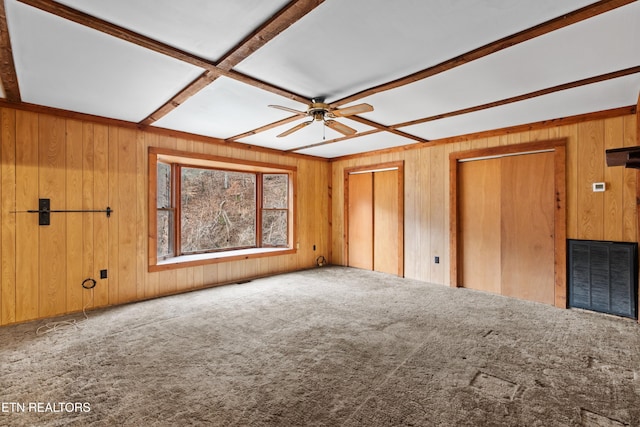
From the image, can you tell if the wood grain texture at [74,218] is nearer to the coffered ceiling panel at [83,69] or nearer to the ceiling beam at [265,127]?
the coffered ceiling panel at [83,69]

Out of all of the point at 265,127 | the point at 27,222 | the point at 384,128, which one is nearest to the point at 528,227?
the point at 384,128

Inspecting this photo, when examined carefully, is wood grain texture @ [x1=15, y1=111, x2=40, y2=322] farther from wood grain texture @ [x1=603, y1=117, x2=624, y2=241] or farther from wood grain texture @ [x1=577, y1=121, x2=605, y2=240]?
wood grain texture @ [x1=603, y1=117, x2=624, y2=241]

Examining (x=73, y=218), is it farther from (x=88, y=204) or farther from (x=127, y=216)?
(x=127, y=216)

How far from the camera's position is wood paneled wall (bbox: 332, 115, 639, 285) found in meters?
3.42

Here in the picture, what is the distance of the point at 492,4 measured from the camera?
5.42 feet

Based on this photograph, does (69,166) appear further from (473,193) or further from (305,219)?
(473,193)

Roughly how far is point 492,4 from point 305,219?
483 cm

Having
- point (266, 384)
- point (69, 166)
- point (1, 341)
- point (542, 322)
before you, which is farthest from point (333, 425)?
point (69, 166)

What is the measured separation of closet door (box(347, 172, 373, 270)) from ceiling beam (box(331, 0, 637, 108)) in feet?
10.9

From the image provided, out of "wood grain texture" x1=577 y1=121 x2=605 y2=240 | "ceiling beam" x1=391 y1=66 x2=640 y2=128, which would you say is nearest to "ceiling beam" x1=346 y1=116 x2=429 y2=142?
"ceiling beam" x1=391 y1=66 x2=640 y2=128

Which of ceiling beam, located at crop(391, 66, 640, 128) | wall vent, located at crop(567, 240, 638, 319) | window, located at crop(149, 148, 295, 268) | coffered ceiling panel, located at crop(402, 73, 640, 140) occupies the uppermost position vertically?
coffered ceiling panel, located at crop(402, 73, 640, 140)

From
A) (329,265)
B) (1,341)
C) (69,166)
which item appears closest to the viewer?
(1,341)

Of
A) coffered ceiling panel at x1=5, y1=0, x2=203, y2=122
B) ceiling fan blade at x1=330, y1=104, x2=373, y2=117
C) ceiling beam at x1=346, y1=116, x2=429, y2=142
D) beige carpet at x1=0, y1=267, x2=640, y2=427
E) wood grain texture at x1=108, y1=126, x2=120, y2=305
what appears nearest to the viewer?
beige carpet at x1=0, y1=267, x2=640, y2=427

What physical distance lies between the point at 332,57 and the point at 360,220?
4188mm
